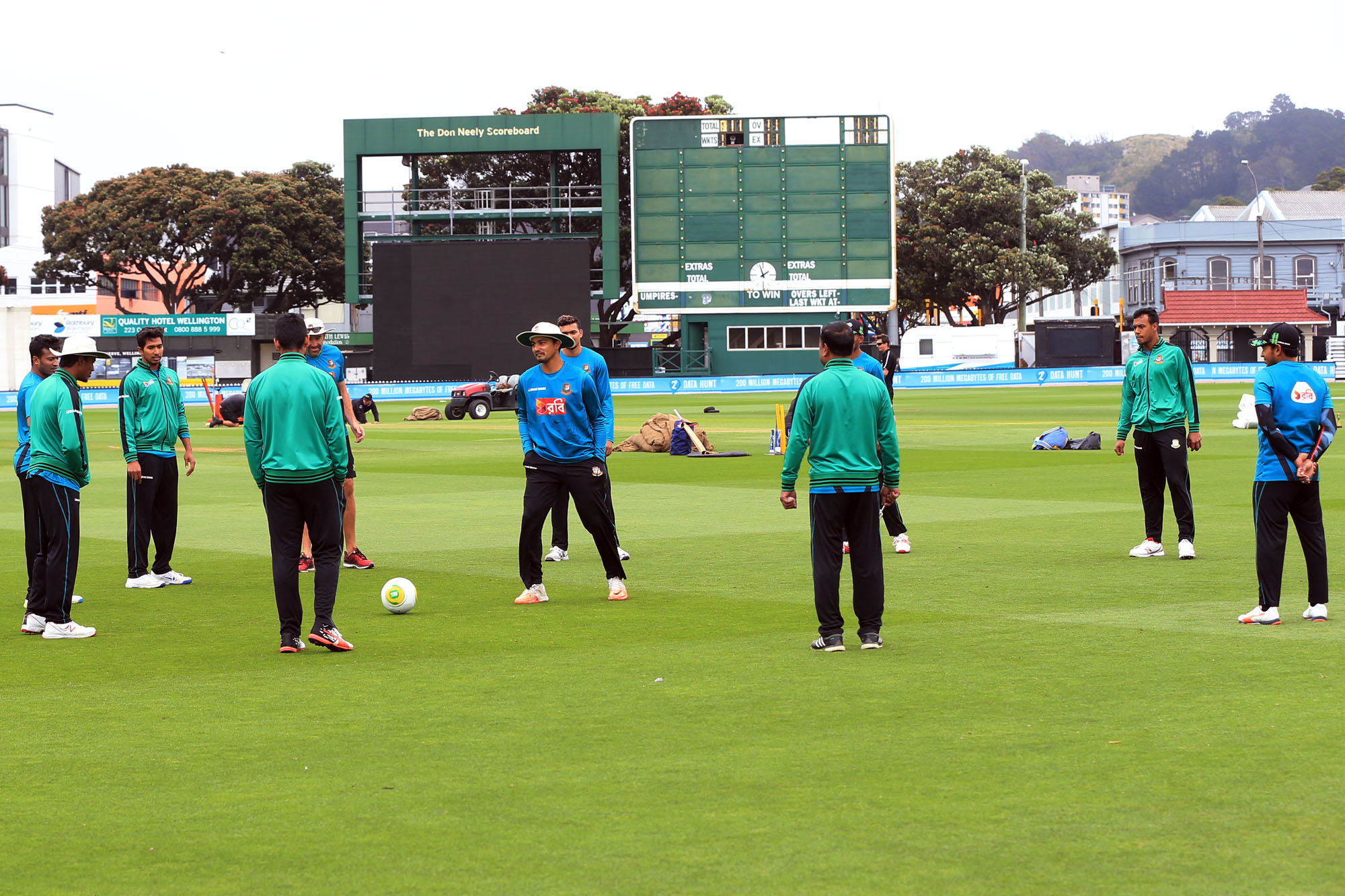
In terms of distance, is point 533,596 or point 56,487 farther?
point 533,596

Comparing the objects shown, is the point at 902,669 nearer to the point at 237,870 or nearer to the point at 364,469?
the point at 237,870

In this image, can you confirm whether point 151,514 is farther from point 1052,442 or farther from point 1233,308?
point 1233,308

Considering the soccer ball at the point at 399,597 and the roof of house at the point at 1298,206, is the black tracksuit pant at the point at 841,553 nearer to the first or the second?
the soccer ball at the point at 399,597

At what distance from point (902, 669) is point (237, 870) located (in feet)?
13.5

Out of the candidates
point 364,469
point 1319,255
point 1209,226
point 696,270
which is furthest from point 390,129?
point 1319,255

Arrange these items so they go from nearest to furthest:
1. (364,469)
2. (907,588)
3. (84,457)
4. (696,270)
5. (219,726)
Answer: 1. (219,726)
2. (84,457)
3. (907,588)
4. (364,469)
5. (696,270)

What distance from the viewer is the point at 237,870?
4980 mm

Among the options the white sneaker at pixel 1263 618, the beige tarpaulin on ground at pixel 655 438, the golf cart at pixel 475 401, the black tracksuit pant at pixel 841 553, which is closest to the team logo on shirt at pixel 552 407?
the black tracksuit pant at pixel 841 553

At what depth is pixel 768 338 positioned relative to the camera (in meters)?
72.5

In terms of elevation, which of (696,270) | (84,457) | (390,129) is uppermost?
(390,129)

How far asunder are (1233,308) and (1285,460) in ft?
276

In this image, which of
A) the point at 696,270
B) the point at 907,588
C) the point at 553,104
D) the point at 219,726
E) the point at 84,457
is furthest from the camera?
the point at 553,104

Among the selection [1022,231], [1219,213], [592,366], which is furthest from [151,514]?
[1219,213]

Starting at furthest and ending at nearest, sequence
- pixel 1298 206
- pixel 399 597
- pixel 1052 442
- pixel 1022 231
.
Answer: pixel 1298 206
pixel 1022 231
pixel 1052 442
pixel 399 597
